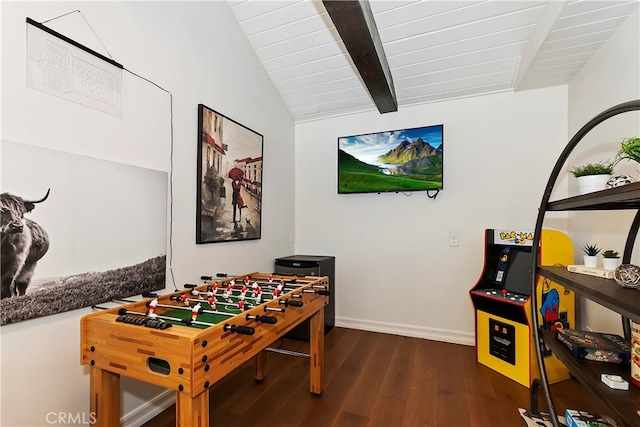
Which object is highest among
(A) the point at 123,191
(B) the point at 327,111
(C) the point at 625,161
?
(B) the point at 327,111

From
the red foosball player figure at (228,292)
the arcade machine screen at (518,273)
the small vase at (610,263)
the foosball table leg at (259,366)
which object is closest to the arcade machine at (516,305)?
the arcade machine screen at (518,273)

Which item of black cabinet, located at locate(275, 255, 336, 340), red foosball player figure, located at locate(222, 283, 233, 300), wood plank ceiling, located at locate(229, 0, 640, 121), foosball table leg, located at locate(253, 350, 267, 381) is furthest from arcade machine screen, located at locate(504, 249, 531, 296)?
red foosball player figure, located at locate(222, 283, 233, 300)

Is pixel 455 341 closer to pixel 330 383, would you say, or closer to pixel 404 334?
pixel 404 334

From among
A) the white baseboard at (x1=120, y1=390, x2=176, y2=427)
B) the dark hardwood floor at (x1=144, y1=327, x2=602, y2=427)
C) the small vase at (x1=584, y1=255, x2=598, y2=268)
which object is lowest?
the dark hardwood floor at (x1=144, y1=327, x2=602, y2=427)

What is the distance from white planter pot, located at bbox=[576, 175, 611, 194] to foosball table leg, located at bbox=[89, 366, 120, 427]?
269 centimetres

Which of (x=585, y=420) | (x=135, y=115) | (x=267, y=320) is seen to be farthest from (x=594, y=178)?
(x=135, y=115)

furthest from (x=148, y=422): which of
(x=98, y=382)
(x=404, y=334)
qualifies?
(x=404, y=334)

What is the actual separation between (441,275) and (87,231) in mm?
3044

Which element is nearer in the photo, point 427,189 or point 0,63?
point 0,63

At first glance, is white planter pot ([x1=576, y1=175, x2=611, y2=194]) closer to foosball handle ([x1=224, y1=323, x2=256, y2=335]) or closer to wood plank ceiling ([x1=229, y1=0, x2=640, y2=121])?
wood plank ceiling ([x1=229, y1=0, x2=640, y2=121])

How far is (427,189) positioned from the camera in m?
3.15

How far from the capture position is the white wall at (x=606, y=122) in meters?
1.92

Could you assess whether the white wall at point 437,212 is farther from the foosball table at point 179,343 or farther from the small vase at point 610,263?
the foosball table at point 179,343

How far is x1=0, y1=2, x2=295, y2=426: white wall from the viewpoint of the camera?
1.30 meters
